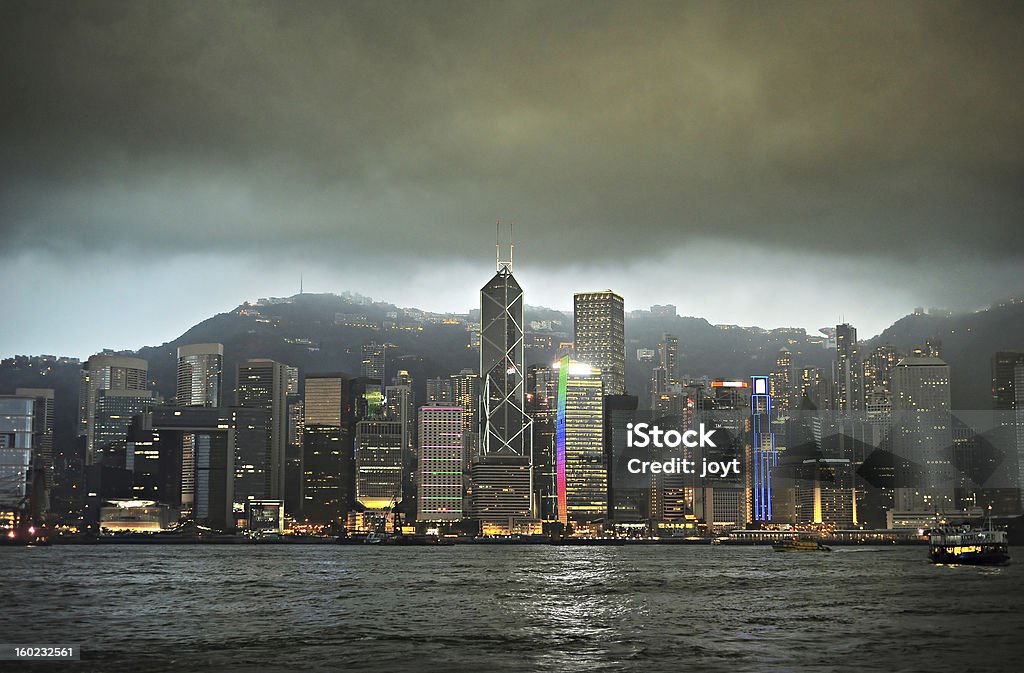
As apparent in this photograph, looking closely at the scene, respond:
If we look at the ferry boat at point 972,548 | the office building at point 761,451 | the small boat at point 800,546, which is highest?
the office building at point 761,451

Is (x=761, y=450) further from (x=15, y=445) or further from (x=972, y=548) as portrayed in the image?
(x=15, y=445)

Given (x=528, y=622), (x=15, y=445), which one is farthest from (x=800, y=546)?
(x=15, y=445)

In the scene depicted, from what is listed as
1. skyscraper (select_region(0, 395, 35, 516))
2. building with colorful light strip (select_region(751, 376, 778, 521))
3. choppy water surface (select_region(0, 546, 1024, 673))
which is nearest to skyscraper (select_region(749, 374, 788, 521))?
building with colorful light strip (select_region(751, 376, 778, 521))

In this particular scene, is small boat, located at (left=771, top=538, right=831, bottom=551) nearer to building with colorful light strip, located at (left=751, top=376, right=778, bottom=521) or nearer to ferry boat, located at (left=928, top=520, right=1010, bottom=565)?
building with colorful light strip, located at (left=751, top=376, right=778, bottom=521)

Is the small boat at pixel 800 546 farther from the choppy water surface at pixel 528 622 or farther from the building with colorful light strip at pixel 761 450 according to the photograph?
the choppy water surface at pixel 528 622

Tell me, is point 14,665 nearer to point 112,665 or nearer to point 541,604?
point 112,665

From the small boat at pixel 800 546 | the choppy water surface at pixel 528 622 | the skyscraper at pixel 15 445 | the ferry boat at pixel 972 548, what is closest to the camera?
the choppy water surface at pixel 528 622

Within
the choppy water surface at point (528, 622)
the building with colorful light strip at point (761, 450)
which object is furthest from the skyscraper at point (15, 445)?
the building with colorful light strip at point (761, 450)
